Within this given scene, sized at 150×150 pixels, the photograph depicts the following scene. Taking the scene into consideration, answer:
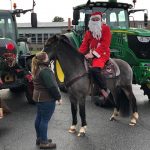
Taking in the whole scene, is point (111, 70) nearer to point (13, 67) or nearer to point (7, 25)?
point (13, 67)

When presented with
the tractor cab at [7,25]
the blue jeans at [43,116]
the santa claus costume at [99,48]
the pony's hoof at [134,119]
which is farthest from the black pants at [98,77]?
the tractor cab at [7,25]

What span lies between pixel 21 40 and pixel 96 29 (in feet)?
14.9

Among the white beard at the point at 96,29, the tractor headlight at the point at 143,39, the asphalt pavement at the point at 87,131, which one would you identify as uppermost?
the white beard at the point at 96,29

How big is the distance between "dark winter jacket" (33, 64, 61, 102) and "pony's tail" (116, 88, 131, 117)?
2.58m

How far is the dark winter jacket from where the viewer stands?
6.46m

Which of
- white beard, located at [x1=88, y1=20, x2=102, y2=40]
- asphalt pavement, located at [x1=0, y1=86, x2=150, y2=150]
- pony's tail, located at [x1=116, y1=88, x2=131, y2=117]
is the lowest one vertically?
asphalt pavement, located at [x1=0, y1=86, x2=150, y2=150]

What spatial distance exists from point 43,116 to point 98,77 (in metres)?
1.65

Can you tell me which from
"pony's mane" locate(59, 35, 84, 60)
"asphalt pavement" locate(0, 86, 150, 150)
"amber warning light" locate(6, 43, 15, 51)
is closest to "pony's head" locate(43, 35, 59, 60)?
"pony's mane" locate(59, 35, 84, 60)

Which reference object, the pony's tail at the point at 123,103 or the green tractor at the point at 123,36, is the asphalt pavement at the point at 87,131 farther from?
the green tractor at the point at 123,36

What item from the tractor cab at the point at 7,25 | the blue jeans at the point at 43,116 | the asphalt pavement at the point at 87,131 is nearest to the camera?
the blue jeans at the point at 43,116

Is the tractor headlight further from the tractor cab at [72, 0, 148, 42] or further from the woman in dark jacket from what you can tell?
the woman in dark jacket

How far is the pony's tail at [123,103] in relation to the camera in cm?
880

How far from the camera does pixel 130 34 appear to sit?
409 inches

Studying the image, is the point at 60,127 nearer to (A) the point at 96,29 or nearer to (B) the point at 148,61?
(A) the point at 96,29
